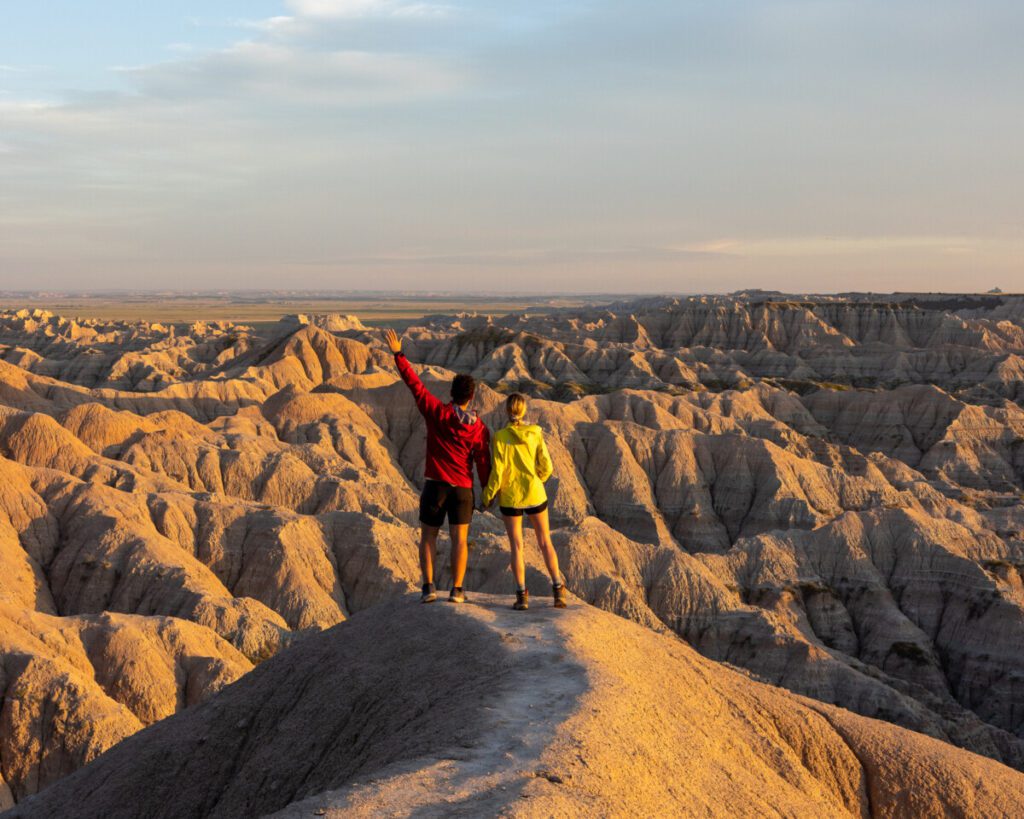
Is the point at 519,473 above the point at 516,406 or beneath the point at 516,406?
beneath

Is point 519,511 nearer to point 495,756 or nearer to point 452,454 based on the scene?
point 452,454

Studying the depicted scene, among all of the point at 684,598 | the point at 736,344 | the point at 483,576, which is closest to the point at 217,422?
the point at 483,576

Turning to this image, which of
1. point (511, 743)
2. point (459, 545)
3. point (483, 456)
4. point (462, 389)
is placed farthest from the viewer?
point (459, 545)

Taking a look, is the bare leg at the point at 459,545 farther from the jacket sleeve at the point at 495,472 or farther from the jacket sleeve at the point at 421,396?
the jacket sleeve at the point at 421,396

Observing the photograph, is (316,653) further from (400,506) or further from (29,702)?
(400,506)

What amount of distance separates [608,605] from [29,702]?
2728 centimetres

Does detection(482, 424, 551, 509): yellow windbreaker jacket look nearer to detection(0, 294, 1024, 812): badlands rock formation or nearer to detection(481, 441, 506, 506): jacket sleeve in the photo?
detection(481, 441, 506, 506): jacket sleeve

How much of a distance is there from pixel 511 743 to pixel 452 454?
477 centimetres

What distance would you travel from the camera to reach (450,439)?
14039mm

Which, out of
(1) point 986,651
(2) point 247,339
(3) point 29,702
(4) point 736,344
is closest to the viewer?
(3) point 29,702

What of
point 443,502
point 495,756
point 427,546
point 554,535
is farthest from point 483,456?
point 554,535

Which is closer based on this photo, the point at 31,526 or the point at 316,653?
the point at 316,653

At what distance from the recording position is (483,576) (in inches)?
1970

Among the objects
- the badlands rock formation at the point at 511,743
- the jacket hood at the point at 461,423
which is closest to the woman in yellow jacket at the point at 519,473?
the jacket hood at the point at 461,423
